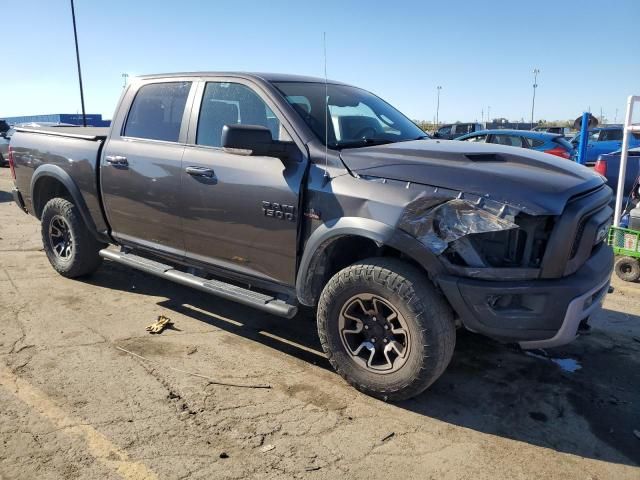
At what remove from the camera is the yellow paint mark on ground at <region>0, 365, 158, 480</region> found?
2.62 metres

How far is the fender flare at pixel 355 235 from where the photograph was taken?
118 inches

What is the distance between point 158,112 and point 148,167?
0.54 meters

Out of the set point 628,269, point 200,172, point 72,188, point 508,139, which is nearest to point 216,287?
point 200,172

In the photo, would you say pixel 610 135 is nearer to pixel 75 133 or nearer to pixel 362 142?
pixel 362 142

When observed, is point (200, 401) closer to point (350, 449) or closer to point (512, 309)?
point (350, 449)

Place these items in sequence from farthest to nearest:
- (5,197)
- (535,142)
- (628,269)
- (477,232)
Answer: (535,142) → (5,197) → (628,269) → (477,232)

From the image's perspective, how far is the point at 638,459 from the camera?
9.24 feet

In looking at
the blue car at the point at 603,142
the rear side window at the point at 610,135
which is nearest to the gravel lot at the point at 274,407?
the blue car at the point at 603,142

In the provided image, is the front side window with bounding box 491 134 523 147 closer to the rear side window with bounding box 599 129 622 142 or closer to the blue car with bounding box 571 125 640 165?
the blue car with bounding box 571 125 640 165

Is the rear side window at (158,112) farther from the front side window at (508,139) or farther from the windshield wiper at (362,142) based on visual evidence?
the front side window at (508,139)

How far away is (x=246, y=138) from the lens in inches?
130

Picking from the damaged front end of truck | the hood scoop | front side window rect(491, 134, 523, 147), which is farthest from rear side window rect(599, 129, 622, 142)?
the damaged front end of truck

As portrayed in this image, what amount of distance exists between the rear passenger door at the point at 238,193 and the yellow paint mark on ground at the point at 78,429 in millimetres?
1456

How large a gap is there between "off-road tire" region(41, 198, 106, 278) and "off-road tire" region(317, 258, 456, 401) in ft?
10.1
